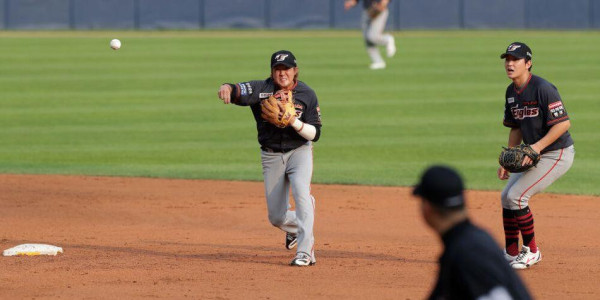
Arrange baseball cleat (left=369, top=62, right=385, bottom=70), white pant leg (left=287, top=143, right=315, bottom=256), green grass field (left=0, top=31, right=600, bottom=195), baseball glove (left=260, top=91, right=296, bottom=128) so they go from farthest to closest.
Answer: baseball cleat (left=369, top=62, right=385, bottom=70) → green grass field (left=0, top=31, right=600, bottom=195) → white pant leg (left=287, top=143, right=315, bottom=256) → baseball glove (left=260, top=91, right=296, bottom=128)

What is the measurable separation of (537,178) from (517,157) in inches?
13.1

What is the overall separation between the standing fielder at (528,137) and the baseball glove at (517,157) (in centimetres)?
4

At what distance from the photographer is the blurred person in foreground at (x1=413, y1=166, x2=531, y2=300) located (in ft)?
11.4

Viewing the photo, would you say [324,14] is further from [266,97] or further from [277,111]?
[277,111]

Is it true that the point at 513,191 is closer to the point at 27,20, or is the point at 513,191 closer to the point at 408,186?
the point at 408,186

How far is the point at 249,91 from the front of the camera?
25.0 feet

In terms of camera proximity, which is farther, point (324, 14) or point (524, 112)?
point (324, 14)

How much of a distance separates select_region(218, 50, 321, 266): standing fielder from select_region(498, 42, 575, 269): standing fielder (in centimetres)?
145

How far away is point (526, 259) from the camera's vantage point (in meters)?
7.72

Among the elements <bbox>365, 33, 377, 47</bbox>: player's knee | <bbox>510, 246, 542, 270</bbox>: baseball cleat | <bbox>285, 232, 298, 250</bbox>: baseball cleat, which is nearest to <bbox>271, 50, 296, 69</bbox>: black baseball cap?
<bbox>285, 232, 298, 250</bbox>: baseball cleat

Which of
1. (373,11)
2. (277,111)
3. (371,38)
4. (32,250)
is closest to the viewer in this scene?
(277,111)

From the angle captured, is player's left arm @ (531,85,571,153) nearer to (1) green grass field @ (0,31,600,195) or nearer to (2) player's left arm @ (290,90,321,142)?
(2) player's left arm @ (290,90,321,142)

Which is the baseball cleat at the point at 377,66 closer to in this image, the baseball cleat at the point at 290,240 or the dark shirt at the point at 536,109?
the baseball cleat at the point at 290,240

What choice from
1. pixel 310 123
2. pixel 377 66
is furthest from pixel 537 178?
pixel 377 66
